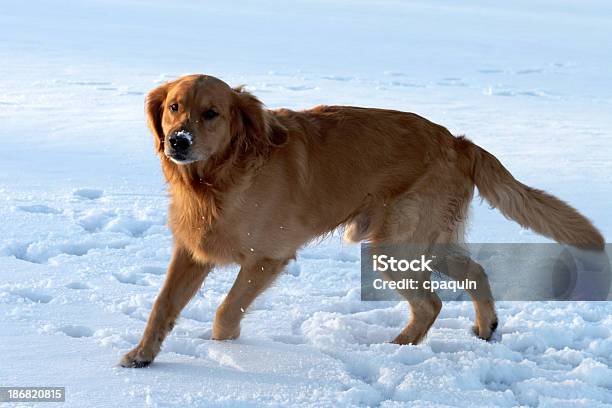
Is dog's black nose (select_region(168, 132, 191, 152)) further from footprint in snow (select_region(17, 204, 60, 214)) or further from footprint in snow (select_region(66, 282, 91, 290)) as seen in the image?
footprint in snow (select_region(17, 204, 60, 214))

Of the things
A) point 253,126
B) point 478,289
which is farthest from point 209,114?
point 478,289

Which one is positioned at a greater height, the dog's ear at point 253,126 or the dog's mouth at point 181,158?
the dog's ear at point 253,126

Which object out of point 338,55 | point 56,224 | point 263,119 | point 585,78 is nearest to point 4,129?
point 56,224

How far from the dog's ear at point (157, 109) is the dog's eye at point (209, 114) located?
0.94ft

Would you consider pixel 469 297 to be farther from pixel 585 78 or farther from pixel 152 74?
pixel 585 78

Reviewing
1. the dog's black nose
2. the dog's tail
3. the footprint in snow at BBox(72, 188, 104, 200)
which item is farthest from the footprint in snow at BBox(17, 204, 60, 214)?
the dog's tail

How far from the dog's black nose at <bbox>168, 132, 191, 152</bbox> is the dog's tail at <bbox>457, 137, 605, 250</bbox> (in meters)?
1.52

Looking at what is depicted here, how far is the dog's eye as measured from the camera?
152 inches

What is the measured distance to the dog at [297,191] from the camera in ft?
12.8

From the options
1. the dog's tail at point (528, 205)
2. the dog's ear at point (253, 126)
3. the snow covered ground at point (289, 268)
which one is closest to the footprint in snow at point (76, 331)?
the snow covered ground at point (289, 268)

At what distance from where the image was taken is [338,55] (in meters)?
15.2

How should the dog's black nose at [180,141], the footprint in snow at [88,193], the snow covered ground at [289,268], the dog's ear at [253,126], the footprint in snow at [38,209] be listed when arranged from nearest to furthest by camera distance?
1. the snow covered ground at [289,268]
2. the dog's black nose at [180,141]
3. the dog's ear at [253,126]
4. the footprint in snow at [38,209]
5. the footprint in snow at [88,193]

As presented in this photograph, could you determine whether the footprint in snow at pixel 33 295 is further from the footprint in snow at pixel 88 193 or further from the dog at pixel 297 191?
the footprint in snow at pixel 88 193

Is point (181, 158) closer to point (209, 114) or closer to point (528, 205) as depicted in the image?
point (209, 114)
